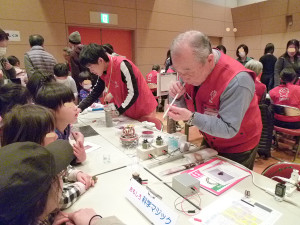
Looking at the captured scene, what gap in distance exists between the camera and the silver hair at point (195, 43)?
1135 millimetres

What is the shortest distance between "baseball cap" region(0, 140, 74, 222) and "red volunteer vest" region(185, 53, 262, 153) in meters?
0.97

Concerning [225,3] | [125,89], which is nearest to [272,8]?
[225,3]

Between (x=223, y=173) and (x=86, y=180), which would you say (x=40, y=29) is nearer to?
(x=86, y=180)

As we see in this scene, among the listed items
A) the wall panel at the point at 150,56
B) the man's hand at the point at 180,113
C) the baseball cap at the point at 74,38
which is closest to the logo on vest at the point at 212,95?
the man's hand at the point at 180,113

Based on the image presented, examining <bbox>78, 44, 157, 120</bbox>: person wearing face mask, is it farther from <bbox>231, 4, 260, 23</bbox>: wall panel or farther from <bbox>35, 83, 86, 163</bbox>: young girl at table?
<bbox>231, 4, 260, 23</bbox>: wall panel

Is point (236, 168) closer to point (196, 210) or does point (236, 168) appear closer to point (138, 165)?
point (196, 210)

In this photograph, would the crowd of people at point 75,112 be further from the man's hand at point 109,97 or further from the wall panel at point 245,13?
the wall panel at point 245,13

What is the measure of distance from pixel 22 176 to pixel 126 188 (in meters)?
0.63

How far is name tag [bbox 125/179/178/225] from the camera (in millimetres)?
839

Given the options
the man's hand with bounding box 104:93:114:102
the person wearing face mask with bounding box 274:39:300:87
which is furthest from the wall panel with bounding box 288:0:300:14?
the man's hand with bounding box 104:93:114:102

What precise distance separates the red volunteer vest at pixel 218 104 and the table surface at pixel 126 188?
10.5 inches

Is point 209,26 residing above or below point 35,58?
above

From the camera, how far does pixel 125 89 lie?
7.45 feet

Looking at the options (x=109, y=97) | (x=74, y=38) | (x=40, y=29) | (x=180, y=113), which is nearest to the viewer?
(x=180, y=113)
